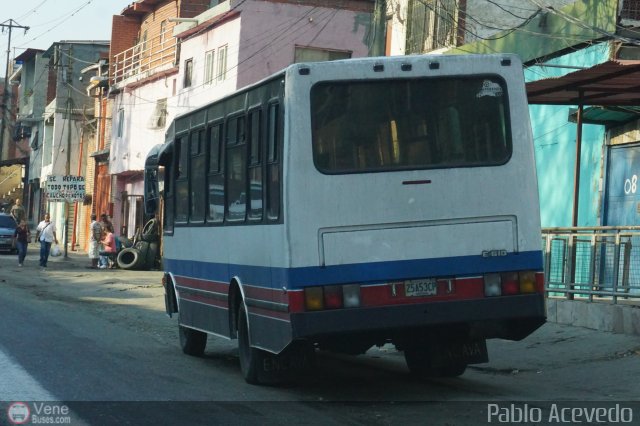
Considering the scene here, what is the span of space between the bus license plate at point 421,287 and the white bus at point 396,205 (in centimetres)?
1

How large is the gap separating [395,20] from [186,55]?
1573cm

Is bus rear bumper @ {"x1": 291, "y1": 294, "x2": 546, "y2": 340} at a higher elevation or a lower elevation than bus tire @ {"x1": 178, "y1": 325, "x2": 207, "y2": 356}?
higher

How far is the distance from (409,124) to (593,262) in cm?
666

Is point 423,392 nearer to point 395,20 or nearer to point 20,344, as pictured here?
point 20,344

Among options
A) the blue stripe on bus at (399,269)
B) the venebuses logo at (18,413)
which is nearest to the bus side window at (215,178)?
the blue stripe on bus at (399,269)

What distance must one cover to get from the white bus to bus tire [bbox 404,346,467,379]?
1.30 meters

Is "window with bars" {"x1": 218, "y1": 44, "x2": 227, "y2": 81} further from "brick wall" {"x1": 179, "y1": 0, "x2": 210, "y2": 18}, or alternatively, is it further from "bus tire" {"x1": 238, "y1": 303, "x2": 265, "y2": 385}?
"bus tire" {"x1": 238, "y1": 303, "x2": 265, "y2": 385}

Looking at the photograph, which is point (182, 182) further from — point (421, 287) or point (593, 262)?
point (593, 262)

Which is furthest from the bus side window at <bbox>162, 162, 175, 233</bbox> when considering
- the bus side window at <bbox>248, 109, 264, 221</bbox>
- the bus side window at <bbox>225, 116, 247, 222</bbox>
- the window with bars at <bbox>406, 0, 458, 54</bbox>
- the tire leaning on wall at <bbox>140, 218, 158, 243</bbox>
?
the tire leaning on wall at <bbox>140, 218, 158, 243</bbox>

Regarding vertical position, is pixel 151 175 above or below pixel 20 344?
above

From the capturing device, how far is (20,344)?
15.0 m

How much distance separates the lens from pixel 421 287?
10547 millimetres

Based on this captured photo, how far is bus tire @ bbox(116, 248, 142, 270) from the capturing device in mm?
38094

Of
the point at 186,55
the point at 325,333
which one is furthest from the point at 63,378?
the point at 186,55
